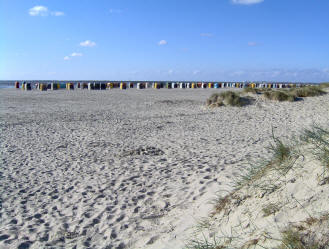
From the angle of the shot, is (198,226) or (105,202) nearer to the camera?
(198,226)

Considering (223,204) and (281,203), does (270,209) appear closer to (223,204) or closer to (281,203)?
(281,203)

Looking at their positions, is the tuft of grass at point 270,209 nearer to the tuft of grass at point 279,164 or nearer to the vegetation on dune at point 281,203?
→ the vegetation on dune at point 281,203

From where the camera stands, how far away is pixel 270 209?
260 cm

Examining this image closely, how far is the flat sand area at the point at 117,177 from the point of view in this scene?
11.6 feet

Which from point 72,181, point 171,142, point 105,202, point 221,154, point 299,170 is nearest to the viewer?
point 299,170

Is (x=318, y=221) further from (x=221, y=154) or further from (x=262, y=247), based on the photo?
(x=221, y=154)

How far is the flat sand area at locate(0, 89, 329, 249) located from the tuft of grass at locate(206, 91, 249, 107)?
368cm

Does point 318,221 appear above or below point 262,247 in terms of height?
above

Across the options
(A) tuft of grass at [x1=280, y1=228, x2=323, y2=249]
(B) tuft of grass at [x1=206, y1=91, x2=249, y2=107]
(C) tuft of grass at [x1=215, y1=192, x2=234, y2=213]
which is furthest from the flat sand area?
(B) tuft of grass at [x1=206, y1=91, x2=249, y2=107]

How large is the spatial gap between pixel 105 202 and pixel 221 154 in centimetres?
324

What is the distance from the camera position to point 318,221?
213 centimetres

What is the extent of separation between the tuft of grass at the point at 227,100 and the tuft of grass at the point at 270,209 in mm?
12980

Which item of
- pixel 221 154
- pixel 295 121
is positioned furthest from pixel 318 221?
pixel 295 121

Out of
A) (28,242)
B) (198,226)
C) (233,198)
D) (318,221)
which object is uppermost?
(318,221)
